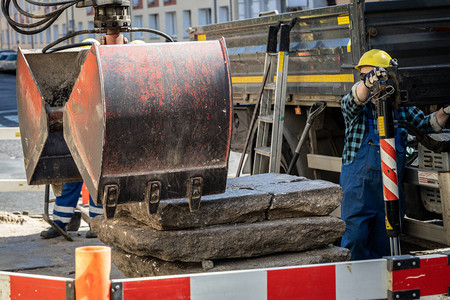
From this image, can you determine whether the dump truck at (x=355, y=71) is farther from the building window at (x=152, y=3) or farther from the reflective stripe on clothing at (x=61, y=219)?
the building window at (x=152, y=3)

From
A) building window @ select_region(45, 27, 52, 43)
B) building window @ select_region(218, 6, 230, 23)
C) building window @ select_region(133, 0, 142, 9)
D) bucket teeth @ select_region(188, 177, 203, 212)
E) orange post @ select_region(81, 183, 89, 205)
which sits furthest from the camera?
building window @ select_region(45, 27, 52, 43)

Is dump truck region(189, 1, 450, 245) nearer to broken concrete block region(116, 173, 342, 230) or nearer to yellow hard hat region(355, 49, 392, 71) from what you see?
yellow hard hat region(355, 49, 392, 71)

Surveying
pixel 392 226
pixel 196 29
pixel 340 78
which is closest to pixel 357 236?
pixel 392 226

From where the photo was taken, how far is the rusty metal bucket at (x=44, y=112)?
405 cm

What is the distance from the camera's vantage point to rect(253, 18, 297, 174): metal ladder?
282 inches

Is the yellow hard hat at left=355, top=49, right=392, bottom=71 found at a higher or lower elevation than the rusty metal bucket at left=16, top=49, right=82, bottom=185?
higher

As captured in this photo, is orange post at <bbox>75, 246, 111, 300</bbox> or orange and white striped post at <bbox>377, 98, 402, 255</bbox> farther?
orange and white striped post at <bbox>377, 98, 402, 255</bbox>

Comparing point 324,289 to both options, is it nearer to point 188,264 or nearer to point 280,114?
point 188,264

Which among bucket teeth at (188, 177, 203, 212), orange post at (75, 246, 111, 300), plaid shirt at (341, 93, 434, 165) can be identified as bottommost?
orange post at (75, 246, 111, 300)

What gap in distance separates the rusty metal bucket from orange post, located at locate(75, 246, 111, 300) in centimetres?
119

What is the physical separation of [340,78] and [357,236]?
160 cm

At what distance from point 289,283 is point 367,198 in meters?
2.24

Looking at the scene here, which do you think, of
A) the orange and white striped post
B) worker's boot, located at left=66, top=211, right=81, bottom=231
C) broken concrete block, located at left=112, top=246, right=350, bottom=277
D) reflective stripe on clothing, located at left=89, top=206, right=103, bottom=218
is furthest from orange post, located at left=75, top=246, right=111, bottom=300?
worker's boot, located at left=66, top=211, right=81, bottom=231

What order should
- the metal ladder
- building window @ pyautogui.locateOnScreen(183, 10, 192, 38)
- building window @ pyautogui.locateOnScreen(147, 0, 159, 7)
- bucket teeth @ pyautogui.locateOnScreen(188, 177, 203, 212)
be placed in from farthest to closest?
building window @ pyautogui.locateOnScreen(147, 0, 159, 7), building window @ pyautogui.locateOnScreen(183, 10, 192, 38), the metal ladder, bucket teeth @ pyautogui.locateOnScreen(188, 177, 203, 212)
